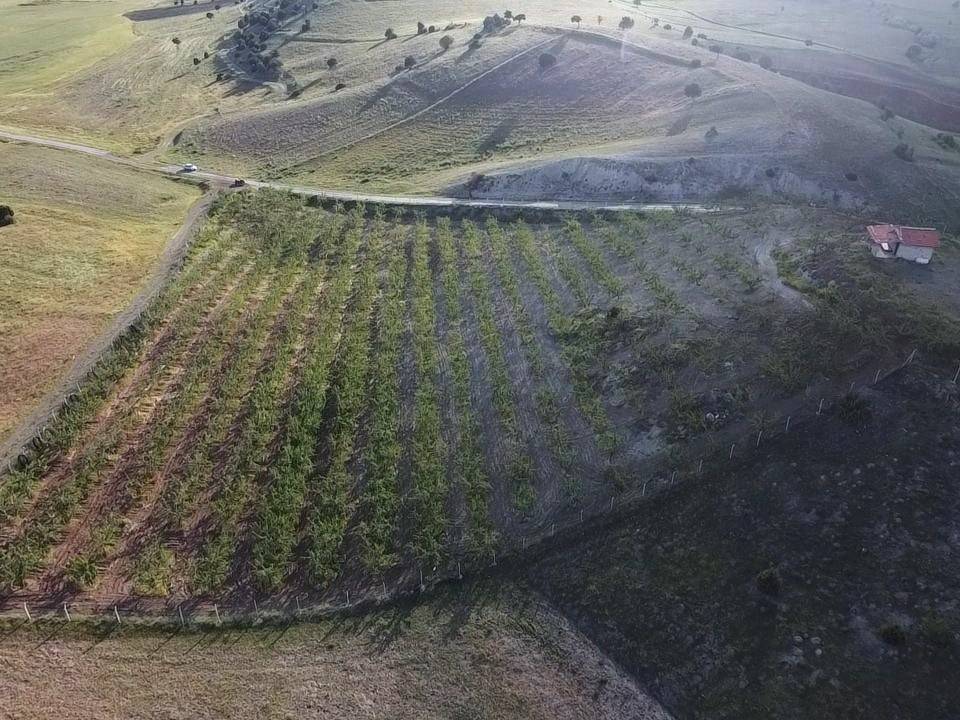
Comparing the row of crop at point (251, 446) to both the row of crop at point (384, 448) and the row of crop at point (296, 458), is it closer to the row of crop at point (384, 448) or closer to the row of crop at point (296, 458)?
the row of crop at point (296, 458)

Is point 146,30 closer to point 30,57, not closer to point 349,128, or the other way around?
point 30,57

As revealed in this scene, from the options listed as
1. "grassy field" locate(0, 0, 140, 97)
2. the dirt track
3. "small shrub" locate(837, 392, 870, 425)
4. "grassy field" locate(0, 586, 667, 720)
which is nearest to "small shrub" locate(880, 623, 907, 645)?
"grassy field" locate(0, 586, 667, 720)

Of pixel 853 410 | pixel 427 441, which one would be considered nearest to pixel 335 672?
pixel 427 441

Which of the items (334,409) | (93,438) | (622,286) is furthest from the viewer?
(622,286)

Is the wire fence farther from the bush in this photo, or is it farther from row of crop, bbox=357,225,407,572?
the bush

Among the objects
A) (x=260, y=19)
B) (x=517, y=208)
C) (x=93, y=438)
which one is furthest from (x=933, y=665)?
(x=260, y=19)

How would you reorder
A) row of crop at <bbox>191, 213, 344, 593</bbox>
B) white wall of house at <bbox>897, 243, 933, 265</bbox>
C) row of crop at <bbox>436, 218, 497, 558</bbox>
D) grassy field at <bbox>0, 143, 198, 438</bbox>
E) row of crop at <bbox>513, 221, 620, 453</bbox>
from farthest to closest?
white wall of house at <bbox>897, 243, 933, 265</bbox> < grassy field at <bbox>0, 143, 198, 438</bbox> < row of crop at <bbox>513, 221, 620, 453</bbox> < row of crop at <bbox>436, 218, 497, 558</bbox> < row of crop at <bbox>191, 213, 344, 593</bbox>

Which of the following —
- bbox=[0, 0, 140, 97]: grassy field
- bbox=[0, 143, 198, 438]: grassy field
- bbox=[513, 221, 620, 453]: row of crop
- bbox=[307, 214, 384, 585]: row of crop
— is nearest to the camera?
bbox=[307, 214, 384, 585]: row of crop
